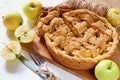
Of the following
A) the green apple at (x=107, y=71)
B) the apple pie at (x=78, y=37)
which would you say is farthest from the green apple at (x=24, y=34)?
the green apple at (x=107, y=71)

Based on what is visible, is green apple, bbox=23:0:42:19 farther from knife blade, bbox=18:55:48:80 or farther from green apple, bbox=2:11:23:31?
knife blade, bbox=18:55:48:80

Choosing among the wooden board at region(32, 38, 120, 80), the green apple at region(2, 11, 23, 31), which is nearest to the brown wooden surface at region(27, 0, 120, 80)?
the wooden board at region(32, 38, 120, 80)

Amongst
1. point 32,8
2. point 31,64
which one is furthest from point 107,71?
point 32,8

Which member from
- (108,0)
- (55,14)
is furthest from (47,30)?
(108,0)

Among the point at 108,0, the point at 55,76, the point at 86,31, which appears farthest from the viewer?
the point at 108,0

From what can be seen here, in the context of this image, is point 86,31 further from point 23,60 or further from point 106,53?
point 23,60

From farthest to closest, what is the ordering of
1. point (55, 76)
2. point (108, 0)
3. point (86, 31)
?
point (108, 0), point (86, 31), point (55, 76)

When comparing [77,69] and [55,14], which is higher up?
[55,14]

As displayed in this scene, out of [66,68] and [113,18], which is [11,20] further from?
[113,18]
